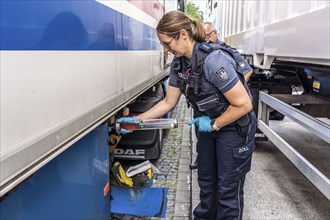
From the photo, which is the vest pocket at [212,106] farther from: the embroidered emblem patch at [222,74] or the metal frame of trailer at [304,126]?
the metal frame of trailer at [304,126]

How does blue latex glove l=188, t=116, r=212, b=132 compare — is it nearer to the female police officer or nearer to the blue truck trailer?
the female police officer

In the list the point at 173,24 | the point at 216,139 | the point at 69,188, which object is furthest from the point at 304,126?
the point at 69,188

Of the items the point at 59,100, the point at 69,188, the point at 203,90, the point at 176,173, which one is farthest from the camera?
the point at 176,173

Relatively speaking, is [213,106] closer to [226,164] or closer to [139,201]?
[226,164]

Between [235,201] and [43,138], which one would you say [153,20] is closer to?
[235,201]

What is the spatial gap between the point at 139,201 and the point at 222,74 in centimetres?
138

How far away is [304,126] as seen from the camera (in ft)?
8.88

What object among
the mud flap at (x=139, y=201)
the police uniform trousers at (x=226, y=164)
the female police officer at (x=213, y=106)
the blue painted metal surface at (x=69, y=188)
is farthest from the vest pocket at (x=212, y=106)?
the mud flap at (x=139, y=201)

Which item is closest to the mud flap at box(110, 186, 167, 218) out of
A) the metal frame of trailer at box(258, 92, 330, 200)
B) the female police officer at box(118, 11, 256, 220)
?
the female police officer at box(118, 11, 256, 220)

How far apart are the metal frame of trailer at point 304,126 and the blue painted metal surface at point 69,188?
1488mm

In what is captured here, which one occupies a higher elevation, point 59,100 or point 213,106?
point 59,100

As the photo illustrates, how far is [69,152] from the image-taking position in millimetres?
1549

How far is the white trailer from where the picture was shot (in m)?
2.13

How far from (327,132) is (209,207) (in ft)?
3.59
